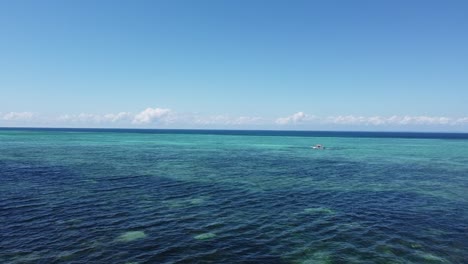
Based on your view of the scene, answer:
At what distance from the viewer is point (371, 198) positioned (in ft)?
112

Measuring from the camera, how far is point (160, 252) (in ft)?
63.5

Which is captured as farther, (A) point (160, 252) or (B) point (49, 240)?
(B) point (49, 240)

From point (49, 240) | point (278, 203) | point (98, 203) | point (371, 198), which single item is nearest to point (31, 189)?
point (98, 203)

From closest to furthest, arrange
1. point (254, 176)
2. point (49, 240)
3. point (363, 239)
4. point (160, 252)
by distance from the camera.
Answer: point (160, 252)
point (49, 240)
point (363, 239)
point (254, 176)

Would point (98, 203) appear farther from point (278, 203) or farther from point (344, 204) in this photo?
point (344, 204)

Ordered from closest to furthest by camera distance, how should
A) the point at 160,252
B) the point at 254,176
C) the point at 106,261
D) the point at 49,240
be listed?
the point at 106,261 → the point at 160,252 → the point at 49,240 → the point at 254,176

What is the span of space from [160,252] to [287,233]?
911cm

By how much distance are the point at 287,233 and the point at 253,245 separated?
3.44m

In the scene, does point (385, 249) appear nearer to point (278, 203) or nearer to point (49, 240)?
point (278, 203)

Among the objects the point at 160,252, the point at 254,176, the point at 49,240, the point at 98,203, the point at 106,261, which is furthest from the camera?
the point at 254,176

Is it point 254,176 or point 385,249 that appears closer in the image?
point 385,249

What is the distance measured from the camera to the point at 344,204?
3141cm

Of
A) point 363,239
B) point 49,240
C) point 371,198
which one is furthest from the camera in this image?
point 371,198

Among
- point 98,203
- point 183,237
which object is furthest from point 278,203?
point 98,203
